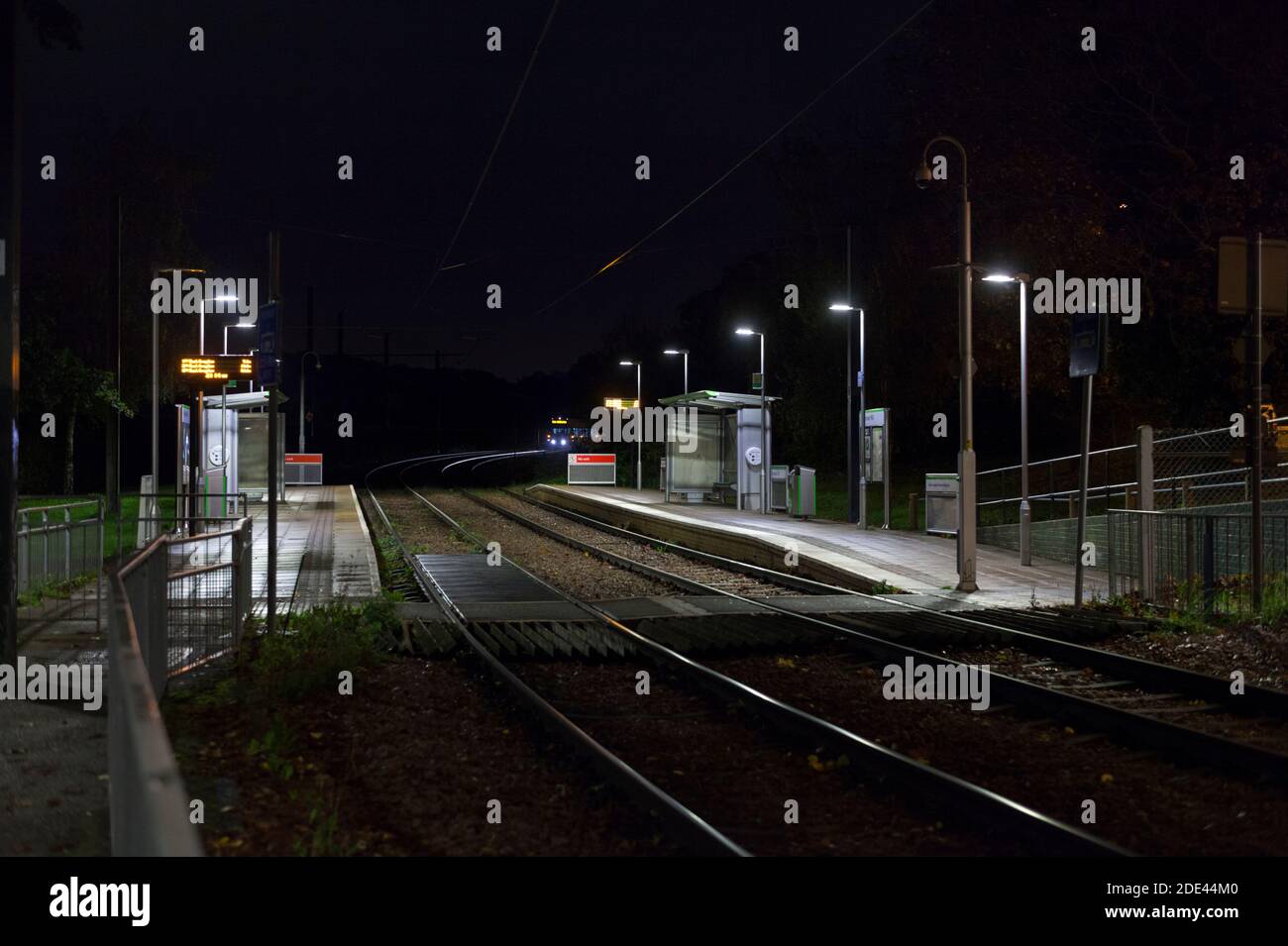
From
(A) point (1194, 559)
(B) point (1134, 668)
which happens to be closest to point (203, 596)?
(B) point (1134, 668)

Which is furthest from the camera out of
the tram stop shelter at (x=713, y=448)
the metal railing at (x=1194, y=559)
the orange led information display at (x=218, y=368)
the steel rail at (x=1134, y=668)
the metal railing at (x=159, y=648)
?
the tram stop shelter at (x=713, y=448)

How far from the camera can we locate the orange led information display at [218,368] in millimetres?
25391

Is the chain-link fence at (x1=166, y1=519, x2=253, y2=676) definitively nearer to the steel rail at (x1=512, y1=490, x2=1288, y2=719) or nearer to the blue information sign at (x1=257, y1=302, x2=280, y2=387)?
the blue information sign at (x1=257, y1=302, x2=280, y2=387)

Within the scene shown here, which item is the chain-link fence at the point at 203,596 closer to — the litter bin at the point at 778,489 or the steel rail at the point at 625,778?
the steel rail at the point at 625,778

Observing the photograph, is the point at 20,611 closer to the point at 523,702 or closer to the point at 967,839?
the point at 523,702

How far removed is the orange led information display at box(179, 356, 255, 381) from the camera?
2539cm

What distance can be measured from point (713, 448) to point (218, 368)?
20011 mm

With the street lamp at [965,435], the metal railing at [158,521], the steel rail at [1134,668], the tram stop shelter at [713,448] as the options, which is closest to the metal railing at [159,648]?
the metal railing at [158,521]

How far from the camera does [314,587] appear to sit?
1739 centimetres

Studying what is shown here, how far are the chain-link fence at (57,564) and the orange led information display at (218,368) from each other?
333 inches

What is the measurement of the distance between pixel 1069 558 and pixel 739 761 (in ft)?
47.0

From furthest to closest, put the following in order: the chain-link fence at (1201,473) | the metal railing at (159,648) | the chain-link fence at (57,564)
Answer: the chain-link fence at (1201,473)
the chain-link fence at (57,564)
the metal railing at (159,648)

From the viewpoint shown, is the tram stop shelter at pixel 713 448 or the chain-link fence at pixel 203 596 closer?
the chain-link fence at pixel 203 596
